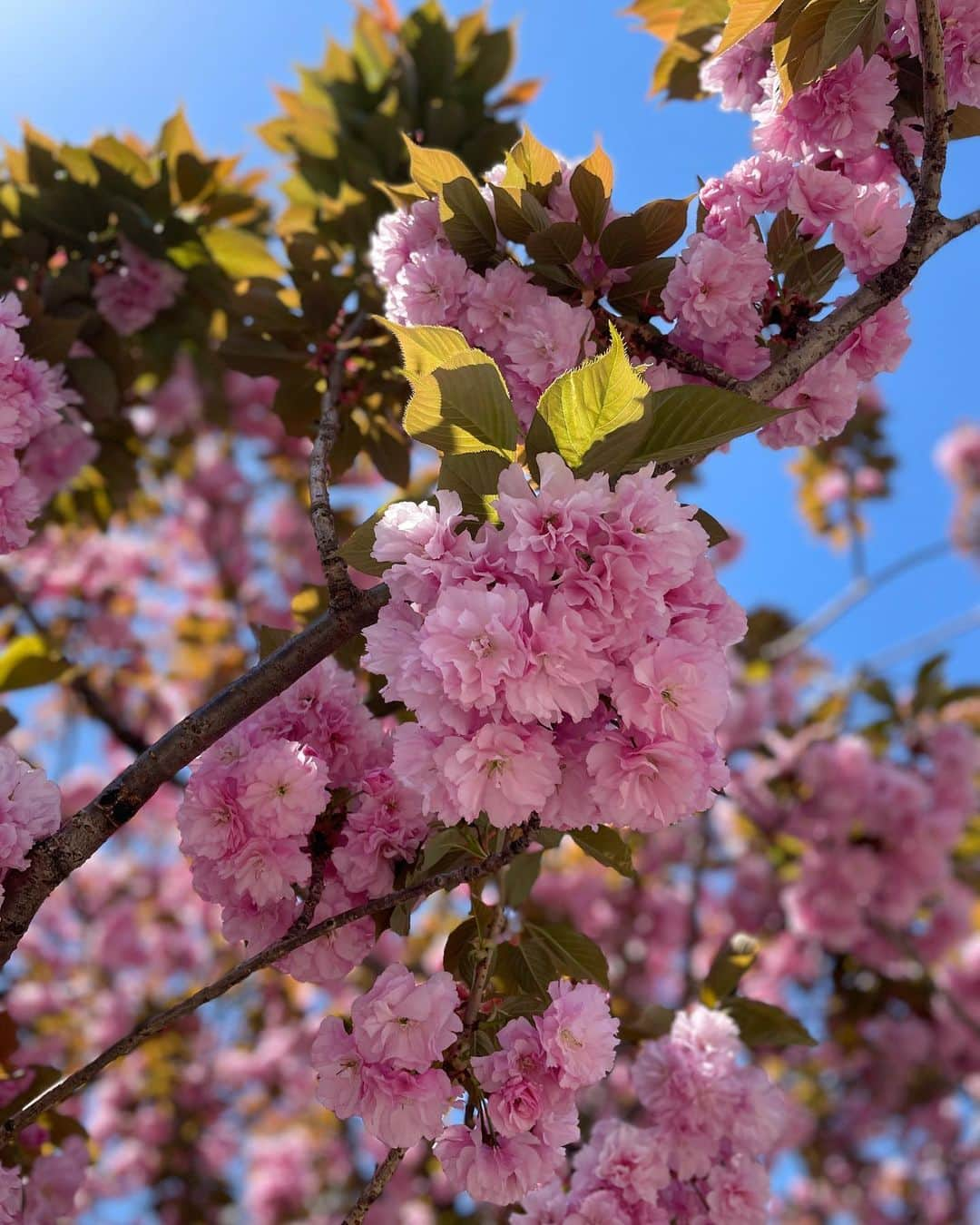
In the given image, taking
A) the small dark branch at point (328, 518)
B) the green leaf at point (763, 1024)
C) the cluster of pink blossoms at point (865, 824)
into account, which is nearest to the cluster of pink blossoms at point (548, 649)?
the small dark branch at point (328, 518)

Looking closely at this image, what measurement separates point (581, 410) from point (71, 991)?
5.86 metres

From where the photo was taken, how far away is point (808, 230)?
1.61 meters

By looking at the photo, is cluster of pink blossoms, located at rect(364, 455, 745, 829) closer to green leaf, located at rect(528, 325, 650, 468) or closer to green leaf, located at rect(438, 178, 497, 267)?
green leaf, located at rect(528, 325, 650, 468)

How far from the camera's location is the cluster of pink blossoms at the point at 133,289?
8.90 ft

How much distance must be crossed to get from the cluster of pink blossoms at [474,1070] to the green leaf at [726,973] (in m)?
0.80

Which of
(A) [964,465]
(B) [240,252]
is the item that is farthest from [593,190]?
(A) [964,465]

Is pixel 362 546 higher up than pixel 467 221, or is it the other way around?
pixel 467 221

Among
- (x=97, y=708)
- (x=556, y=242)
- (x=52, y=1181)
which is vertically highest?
(x=556, y=242)

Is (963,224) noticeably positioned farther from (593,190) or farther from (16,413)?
(16,413)

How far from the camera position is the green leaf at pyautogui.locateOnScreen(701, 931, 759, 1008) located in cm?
196

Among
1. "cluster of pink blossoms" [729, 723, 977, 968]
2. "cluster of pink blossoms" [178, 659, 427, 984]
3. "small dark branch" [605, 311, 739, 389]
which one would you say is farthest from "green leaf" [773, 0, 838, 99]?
"cluster of pink blossoms" [729, 723, 977, 968]

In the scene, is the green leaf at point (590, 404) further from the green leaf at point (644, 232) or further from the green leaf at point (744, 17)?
the green leaf at point (744, 17)

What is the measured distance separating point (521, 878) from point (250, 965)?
68 cm

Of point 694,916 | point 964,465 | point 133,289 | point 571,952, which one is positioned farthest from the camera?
point 964,465
